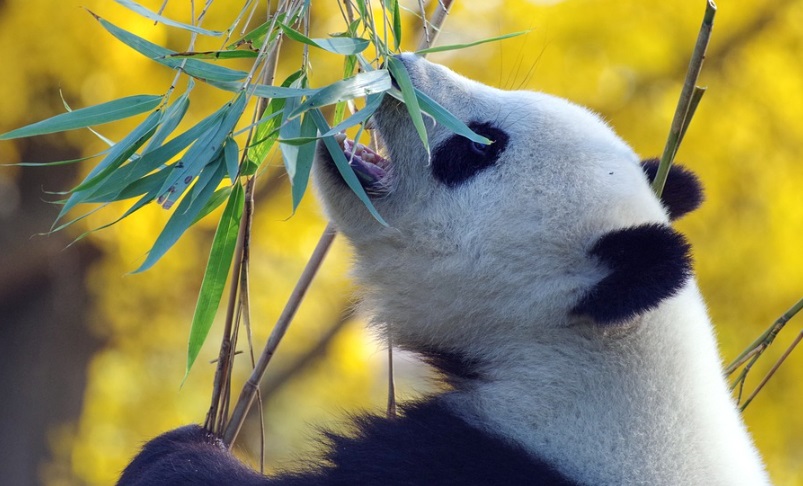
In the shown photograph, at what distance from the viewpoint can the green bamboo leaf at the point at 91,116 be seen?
1592 millimetres

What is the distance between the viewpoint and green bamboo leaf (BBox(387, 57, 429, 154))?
1542mm

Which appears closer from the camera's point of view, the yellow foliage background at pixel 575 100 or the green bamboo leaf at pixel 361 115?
the green bamboo leaf at pixel 361 115

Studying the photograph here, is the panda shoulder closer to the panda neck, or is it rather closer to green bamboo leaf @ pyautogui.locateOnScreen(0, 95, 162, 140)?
the panda neck

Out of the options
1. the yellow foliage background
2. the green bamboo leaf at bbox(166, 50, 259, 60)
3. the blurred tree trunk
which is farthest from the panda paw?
the blurred tree trunk

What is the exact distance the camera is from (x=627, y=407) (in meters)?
1.67

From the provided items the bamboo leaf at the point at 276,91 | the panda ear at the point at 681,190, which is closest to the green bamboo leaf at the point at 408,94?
the bamboo leaf at the point at 276,91

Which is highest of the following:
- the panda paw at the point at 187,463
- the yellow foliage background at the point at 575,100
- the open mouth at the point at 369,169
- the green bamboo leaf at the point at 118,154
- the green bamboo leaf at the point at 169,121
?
the yellow foliage background at the point at 575,100

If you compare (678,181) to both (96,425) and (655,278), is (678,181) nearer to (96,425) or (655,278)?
(655,278)

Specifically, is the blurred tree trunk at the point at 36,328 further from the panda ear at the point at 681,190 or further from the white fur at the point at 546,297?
the panda ear at the point at 681,190

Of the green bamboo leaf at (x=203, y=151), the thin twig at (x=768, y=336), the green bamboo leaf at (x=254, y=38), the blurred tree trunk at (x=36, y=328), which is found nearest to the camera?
the green bamboo leaf at (x=203, y=151)

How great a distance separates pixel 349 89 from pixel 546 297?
0.59m

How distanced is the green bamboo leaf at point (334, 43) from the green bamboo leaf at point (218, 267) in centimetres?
42

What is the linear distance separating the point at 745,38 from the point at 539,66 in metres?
1.46

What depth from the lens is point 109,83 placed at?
5188 millimetres
